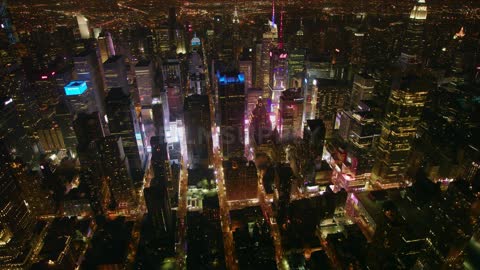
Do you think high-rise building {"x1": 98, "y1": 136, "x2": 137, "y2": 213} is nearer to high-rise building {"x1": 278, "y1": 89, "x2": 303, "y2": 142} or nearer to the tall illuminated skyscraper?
high-rise building {"x1": 278, "y1": 89, "x2": 303, "y2": 142}

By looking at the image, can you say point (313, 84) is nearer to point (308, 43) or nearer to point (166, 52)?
point (308, 43)

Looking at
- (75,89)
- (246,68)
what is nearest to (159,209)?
(75,89)

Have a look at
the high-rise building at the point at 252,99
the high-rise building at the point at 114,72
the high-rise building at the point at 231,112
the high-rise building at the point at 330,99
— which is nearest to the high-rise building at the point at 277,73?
the high-rise building at the point at 252,99

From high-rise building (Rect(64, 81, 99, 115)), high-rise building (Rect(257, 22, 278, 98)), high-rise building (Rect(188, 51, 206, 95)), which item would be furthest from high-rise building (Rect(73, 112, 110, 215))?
high-rise building (Rect(257, 22, 278, 98))

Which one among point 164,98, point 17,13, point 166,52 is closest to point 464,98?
point 164,98

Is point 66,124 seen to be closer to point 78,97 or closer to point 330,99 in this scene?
point 78,97
